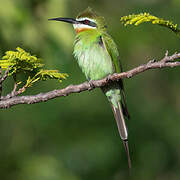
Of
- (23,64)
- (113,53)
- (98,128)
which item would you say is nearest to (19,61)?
(23,64)

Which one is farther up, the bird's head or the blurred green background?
the bird's head

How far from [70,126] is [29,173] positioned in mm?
1108

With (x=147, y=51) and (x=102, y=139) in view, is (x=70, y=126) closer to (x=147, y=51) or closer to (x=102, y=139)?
(x=102, y=139)

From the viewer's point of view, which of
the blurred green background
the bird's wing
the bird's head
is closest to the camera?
the bird's wing

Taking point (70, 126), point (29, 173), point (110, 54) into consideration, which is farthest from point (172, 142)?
point (110, 54)

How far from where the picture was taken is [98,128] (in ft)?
16.4

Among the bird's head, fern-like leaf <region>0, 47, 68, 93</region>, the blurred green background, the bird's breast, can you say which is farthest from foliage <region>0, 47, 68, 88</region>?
the blurred green background

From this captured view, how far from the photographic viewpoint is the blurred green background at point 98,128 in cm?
439

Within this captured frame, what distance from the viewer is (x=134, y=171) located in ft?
16.0

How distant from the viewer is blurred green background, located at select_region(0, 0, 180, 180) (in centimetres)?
439

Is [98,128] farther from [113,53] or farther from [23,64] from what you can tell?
[23,64]

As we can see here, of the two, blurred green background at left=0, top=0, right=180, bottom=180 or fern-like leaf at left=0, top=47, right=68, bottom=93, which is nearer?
fern-like leaf at left=0, top=47, right=68, bottom=93

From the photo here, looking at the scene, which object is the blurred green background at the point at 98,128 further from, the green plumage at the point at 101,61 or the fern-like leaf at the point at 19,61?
the fern-like leaf at the point at 19,61

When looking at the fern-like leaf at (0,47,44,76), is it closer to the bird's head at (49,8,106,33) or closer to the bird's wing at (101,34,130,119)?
the bird's wing at (101,34,130,119)
